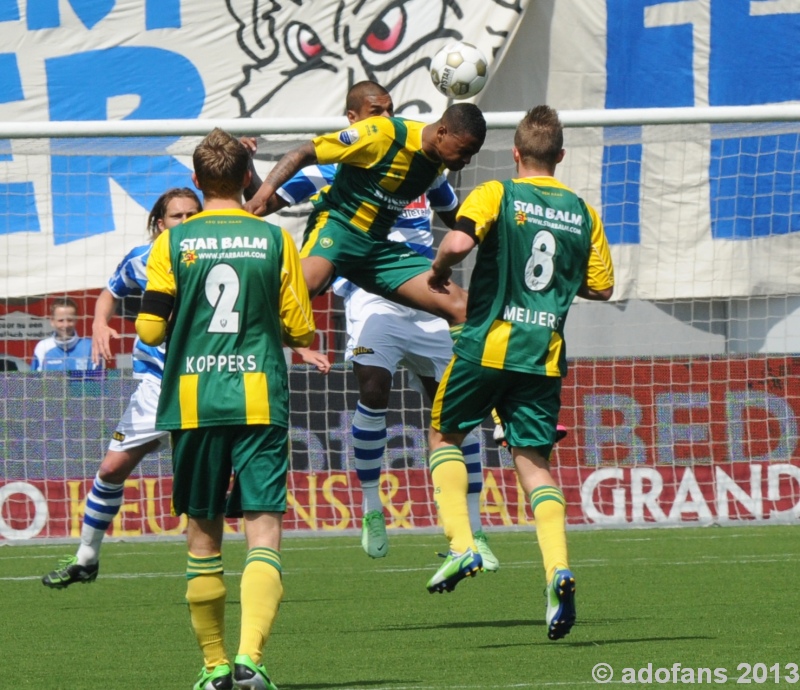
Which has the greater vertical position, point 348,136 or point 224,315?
point 348,136

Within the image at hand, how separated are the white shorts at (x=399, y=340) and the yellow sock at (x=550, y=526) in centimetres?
277

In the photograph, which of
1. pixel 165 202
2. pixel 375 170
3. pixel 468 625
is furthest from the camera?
pixel 165 202

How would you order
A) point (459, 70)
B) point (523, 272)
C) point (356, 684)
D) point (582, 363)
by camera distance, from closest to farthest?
point (356, 684)
point (523, 272)
point (459, 70)
point (582, 363)

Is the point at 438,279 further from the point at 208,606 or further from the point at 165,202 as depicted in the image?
the point at 165,202

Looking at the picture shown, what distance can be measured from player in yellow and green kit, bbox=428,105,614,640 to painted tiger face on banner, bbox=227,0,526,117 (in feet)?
26.5

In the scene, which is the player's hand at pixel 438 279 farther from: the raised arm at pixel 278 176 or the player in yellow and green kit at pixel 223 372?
the player in yellow and green kit at pixel 223 372

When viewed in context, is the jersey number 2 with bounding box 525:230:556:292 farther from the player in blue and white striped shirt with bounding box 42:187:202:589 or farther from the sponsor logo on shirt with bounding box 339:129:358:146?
the player in blue and white striped shirt with bounding box 42:187:202:589

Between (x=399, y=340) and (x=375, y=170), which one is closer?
(x=375, y=170)

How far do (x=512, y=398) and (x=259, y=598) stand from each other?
1.83 metres

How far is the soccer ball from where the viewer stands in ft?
29.8

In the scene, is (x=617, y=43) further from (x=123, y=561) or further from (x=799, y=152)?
(x=123, y=561)

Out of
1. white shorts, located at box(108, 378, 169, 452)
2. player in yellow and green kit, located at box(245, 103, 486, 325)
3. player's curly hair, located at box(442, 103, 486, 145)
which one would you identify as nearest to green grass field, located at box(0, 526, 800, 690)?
white shorts, located at box(108, 378, 169, 452)

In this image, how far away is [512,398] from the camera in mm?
6414

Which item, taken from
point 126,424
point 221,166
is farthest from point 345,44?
point 221,166
